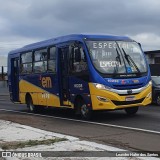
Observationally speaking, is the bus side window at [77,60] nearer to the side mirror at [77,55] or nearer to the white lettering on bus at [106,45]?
the side mirror at [77,55]

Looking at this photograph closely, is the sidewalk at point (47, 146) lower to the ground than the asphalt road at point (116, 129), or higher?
higher

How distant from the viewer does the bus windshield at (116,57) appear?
45.5 ft

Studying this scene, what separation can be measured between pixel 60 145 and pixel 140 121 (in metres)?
5.43

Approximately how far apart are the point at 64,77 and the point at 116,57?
2379 millimetres

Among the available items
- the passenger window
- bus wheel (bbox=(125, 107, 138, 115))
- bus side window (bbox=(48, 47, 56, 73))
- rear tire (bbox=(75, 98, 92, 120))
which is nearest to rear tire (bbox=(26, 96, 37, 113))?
the passenger window

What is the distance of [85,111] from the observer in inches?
568

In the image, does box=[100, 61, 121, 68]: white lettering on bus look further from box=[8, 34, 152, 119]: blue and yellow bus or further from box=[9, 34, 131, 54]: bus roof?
box=[9, 34, 131, 54]: bus roof

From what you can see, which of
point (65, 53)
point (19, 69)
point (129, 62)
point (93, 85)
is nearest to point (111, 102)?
point (93, 85)

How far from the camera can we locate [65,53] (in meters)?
15.2

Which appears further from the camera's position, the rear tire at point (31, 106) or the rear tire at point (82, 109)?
the rear tire at point (31, 106)

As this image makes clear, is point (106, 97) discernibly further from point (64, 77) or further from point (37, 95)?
point (37, 95)

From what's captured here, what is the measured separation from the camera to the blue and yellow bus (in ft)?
44.7

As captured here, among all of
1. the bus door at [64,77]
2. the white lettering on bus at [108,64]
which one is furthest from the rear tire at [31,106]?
the white lettering on bus at [108,64]

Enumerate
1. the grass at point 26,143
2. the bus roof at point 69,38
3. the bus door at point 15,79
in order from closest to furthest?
the grass at point 26,143
the bus roof at point 69,38
the bus door at point 15,79
